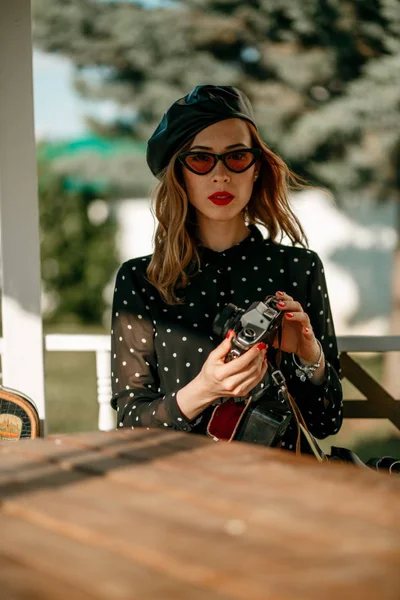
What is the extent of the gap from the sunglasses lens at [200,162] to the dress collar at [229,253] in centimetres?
26

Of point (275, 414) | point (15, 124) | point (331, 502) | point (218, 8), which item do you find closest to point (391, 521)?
point (331, 502)

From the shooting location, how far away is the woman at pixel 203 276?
2393mm

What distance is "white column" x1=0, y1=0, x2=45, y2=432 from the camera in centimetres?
306

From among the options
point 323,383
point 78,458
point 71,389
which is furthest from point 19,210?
point 71,389

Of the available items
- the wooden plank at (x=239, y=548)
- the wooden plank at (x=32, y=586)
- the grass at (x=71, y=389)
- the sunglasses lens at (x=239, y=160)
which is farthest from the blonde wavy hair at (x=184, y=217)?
the grass at (x=71, y=389)

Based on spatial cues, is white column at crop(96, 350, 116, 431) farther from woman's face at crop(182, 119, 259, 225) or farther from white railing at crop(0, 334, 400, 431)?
woman's face at crop(182, 119, 259, 225)

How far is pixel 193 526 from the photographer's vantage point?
3.47ft

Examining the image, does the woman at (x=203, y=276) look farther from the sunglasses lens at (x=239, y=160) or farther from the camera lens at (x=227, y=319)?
the camera lens at (x=227, y=319)

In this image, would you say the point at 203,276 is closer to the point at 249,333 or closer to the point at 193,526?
the point at 249,333

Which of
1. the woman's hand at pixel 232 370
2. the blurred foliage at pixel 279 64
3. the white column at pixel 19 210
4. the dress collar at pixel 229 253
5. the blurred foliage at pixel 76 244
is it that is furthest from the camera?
the blurred foliage at pixel 76 244

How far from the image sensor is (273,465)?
1345 millimetres

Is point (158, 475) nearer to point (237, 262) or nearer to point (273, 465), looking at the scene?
point (273, 465)

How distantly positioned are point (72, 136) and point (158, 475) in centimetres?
1138

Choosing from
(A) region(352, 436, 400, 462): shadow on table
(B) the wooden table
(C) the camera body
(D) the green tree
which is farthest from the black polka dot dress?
(A) region(352, 436, 400, 462): shadow on table
